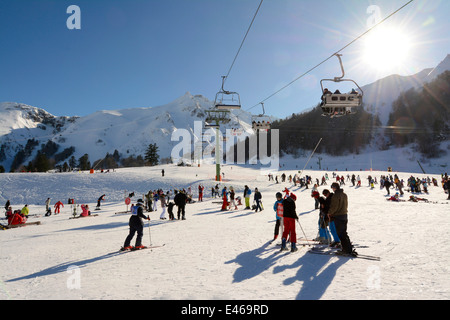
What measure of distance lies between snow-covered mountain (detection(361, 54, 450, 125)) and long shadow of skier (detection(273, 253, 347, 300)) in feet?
465

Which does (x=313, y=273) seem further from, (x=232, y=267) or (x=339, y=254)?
(x=232, y=267)

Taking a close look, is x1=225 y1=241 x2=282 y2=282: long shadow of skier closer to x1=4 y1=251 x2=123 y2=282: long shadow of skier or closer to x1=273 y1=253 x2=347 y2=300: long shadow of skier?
x1=273 y1=253 x2=347 y2=300: long shadow of skier

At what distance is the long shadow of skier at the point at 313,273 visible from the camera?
13.2 feet

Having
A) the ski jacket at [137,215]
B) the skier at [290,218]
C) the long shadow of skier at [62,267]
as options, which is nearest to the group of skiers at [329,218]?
the skier at [290,218]

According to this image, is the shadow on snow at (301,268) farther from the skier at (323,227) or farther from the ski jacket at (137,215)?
the ski jacket at (137,215)

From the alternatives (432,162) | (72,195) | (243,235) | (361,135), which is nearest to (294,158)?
(361,135)

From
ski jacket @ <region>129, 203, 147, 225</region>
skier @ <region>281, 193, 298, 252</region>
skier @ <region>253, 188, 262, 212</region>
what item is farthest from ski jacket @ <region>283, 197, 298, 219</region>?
skier @ <region>253, 188, 262, 212</region>

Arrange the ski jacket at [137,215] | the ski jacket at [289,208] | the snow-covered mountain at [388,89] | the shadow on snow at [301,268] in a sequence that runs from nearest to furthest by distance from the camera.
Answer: the shadow on snow at [301,268]
the ski jacket at [289,208]
the ski jacket at [137,215]
the snow-covered mountain at [388,89]

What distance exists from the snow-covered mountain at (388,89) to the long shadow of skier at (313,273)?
141768 millimetres

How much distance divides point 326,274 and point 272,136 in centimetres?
13114

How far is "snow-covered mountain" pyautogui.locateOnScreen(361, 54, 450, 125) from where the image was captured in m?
126

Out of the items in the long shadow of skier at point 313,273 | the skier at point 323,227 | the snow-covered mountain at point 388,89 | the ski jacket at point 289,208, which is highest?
the snow-covered mountain at point 388,89

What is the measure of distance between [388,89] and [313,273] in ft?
548
